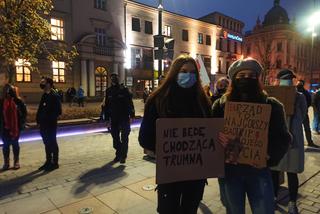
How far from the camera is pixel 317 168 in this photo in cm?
575

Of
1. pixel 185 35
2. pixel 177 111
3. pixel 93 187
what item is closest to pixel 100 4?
pixel 185 35

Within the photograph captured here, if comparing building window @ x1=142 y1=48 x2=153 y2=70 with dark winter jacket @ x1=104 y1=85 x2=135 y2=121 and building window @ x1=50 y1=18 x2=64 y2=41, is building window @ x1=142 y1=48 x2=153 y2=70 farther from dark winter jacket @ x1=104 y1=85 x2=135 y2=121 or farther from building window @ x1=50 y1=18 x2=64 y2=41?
dark winter jacket @ x1=104 y1=85 x2=135 y2=121

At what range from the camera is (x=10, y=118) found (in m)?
5.62

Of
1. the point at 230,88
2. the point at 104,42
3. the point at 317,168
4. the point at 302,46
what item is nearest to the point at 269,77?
the point at 302,46

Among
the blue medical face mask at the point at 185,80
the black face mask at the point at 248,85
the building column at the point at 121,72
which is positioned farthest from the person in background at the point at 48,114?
the building column at the point at 121,72

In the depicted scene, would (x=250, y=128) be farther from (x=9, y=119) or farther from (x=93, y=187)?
(x=9, y=119)

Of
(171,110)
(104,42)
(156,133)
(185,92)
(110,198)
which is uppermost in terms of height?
(104,42)

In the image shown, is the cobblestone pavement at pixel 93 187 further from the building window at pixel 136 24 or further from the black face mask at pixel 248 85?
the building window at pixel 136 24

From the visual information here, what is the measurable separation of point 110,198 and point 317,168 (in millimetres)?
4458

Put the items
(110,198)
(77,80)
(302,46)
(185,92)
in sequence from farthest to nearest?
(302,46) → (77,80) → (110,198) → (185,92)

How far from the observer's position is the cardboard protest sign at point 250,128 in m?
2.23

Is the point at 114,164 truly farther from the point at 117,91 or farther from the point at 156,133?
the point at 156,133

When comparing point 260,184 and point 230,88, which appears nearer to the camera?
point 260,184

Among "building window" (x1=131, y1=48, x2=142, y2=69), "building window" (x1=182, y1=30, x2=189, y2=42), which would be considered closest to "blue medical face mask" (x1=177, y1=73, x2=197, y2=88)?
"building window" (x1=131, y1=48, x2=142, y2=69)
